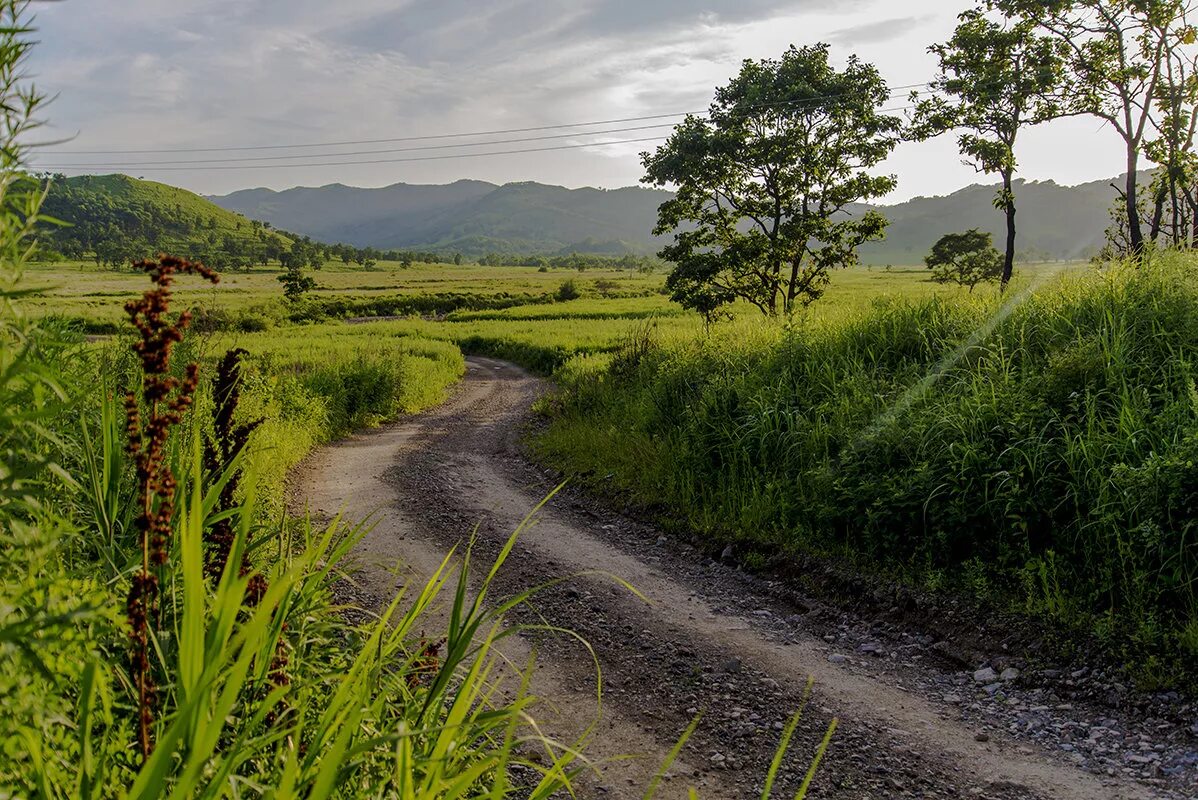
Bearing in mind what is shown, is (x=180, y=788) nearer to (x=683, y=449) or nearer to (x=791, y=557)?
(x=791, y=557)

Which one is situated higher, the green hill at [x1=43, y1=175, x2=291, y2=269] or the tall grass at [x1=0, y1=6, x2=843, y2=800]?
the green hill at [x1=43, y1=175, x2=291, y2=269]

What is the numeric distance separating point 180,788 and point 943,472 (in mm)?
7872

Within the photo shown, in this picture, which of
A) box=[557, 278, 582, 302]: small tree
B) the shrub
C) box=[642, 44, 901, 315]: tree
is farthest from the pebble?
box=[557, 278, 582, 302]: small tree

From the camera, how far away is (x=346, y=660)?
148 inches

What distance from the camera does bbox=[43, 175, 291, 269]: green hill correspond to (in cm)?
10612

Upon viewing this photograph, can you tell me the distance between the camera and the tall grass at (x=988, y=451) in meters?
6.30

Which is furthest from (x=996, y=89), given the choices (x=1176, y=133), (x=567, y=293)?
(x=567, y=293)

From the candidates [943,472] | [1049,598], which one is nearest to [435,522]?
[943,472]

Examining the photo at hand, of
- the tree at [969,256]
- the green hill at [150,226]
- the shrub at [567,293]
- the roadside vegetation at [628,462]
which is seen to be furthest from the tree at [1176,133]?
the green hill at [150,226]

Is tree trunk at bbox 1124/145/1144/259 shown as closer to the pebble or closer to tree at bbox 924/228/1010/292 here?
tree at bbox 924/228/1010/292

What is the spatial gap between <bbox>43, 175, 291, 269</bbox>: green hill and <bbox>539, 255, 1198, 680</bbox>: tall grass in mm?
91684

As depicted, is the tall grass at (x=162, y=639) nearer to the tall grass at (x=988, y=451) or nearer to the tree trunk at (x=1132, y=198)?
the tall grass at (x=988, y=451)

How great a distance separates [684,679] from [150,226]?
162 meters

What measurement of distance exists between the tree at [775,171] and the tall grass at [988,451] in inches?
594
